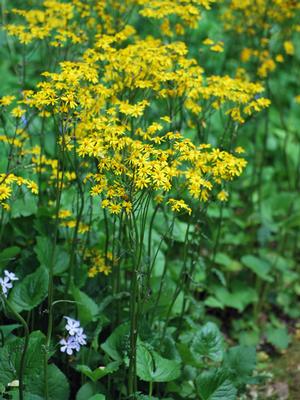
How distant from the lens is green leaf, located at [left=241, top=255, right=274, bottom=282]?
5.12m

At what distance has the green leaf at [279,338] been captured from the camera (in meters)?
4.86

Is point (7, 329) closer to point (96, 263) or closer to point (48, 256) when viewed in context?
point (48, 256)

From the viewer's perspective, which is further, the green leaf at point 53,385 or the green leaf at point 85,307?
the green leaf at point 85,307

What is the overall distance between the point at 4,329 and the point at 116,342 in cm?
64

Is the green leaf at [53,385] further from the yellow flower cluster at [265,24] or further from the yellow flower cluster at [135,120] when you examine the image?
the yellow flower cluster at [265,24]

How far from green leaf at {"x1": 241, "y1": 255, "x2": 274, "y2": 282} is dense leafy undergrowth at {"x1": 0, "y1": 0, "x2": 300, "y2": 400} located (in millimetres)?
11

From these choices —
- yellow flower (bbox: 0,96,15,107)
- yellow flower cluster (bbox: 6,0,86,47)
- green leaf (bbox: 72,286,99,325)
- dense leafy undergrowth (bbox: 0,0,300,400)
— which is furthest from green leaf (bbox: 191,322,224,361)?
yellow flower cluster (bbox: 6,0,86,47)

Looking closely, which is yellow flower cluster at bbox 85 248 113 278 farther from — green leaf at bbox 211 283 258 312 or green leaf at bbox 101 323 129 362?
green leaf at bbox 211 283 258 312

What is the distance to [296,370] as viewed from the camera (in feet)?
15.2

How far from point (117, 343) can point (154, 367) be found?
275mm

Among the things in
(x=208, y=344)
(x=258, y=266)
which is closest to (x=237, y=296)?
(x=258, y=266)

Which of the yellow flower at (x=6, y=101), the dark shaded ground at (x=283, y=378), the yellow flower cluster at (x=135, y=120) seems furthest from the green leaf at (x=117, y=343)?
the yellow flower at (x=6, y=101)

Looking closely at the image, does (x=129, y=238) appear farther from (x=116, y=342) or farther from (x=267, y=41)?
(x=267, y=41)

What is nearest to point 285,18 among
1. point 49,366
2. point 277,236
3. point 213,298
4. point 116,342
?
point 277,236
